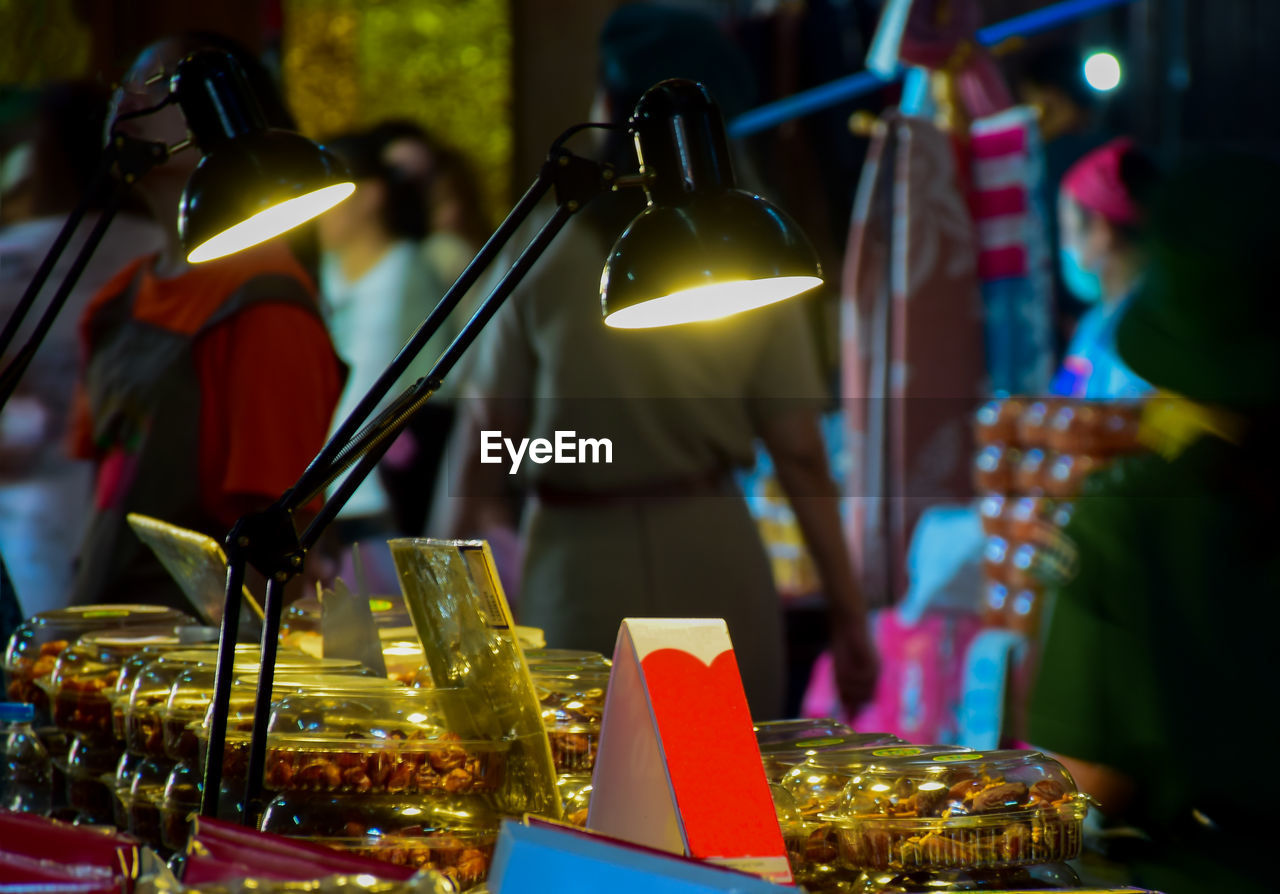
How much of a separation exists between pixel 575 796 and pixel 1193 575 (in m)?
0.59

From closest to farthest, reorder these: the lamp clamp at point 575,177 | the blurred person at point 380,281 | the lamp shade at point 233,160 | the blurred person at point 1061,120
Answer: the lamp clamp at point 575,177 → the lamp shade at point 233,160 → the blurred person at point 380,281 → the blurred person at point 1061,120

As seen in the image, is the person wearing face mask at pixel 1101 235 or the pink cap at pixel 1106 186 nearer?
the person wearing face mask at pixel 1101 235

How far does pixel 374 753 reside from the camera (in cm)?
96

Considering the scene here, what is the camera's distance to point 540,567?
7.32ft

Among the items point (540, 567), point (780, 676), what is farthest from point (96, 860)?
point (780, 676)

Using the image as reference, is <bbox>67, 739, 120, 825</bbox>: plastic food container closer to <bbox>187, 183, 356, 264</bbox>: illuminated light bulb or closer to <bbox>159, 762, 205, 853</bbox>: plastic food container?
<bbox>159, 762, 205, 853</bbox>: plastic food container

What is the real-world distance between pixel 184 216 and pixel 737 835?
2.39ft

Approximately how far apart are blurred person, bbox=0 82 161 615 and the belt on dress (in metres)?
0.78

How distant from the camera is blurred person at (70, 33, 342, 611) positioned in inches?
67.4

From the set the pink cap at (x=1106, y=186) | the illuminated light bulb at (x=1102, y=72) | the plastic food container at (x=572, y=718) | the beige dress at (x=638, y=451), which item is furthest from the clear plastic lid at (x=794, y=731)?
the illuminated light bulb at (x=1102, y=72)

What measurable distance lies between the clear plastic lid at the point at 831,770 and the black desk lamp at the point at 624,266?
334 millimetres

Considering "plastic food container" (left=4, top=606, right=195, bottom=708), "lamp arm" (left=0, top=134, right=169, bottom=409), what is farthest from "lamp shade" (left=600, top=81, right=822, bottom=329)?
"plastic food container" (left=4, top=606, right=195, bottom=708)

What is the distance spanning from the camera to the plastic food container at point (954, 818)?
927 mm

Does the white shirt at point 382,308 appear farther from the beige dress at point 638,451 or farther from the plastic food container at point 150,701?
the plastic food container at point 150,701
